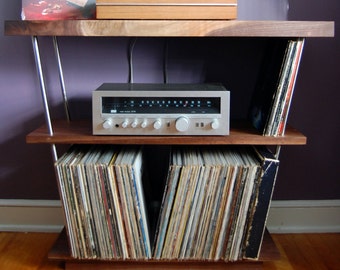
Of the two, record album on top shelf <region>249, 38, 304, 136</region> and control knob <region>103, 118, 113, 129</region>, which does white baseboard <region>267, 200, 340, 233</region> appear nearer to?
record album on top shelf <region>249, 38, 304, 136</region>

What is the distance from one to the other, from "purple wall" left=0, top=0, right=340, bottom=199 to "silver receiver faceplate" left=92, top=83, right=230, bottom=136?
11.2 inches

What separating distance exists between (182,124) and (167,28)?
0.25 m

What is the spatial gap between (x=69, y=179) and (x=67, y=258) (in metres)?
0.26

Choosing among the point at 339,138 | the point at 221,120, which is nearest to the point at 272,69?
the point at 221,120

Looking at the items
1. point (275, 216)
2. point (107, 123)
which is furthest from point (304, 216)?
point (107, 123)

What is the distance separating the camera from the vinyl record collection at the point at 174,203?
44.8 inches

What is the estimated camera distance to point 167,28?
40.7 inches

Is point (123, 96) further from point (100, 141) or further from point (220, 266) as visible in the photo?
point (220, 266)

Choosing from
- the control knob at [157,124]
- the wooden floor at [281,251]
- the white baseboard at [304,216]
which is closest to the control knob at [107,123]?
the control knob at [157,124]

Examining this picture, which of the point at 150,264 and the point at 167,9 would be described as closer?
the point at 167,9

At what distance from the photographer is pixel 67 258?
4.09 ft

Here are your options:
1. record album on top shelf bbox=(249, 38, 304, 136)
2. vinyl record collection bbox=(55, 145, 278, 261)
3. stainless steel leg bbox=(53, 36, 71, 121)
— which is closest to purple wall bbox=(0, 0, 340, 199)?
stainless steel leg bbox=(53, 36, 71, 121)

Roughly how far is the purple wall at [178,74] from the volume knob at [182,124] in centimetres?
32

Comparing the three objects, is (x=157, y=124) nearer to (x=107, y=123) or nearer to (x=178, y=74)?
(x=107, y=123)
